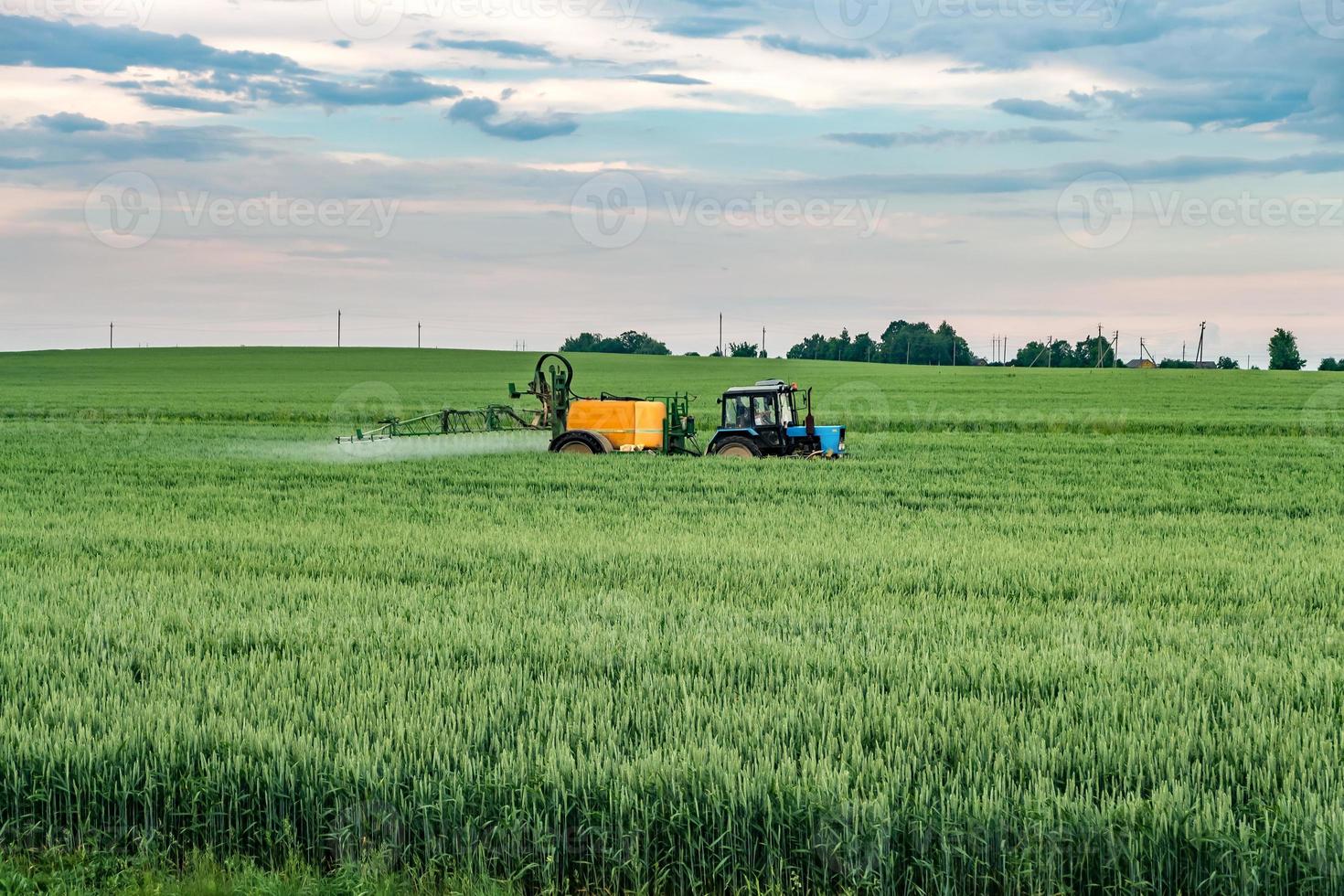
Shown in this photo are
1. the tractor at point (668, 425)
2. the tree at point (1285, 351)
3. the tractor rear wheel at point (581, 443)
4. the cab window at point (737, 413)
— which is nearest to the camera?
the tractor at point (668, 425)

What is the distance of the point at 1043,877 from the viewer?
18.3ft

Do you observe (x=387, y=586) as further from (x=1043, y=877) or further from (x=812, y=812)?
(x=1043, y=877)

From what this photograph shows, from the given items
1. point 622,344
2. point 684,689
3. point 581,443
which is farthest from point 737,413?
point 622,344

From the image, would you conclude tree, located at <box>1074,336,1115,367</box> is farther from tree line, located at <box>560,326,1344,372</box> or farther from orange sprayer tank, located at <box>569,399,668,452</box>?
orange sprayer tank, located at <box>569,399,668,452</box>

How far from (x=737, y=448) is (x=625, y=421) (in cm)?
285

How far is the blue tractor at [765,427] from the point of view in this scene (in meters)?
25.3

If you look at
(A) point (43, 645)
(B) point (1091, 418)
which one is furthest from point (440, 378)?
(A) point (43, 645)

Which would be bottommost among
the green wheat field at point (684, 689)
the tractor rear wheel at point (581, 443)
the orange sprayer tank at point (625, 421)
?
the green wheat field at point (684, 689)

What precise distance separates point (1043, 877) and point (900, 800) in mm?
768

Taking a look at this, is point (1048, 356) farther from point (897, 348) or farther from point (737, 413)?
point (737, 413)

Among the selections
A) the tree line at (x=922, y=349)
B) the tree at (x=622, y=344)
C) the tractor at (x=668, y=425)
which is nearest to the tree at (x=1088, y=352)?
the tree line at (x=922, y=349)

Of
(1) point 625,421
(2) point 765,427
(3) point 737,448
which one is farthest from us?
(1) point 625,421

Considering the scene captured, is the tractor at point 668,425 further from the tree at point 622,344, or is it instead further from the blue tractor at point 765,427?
the tree at point 622,344

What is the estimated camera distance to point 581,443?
26891mm
